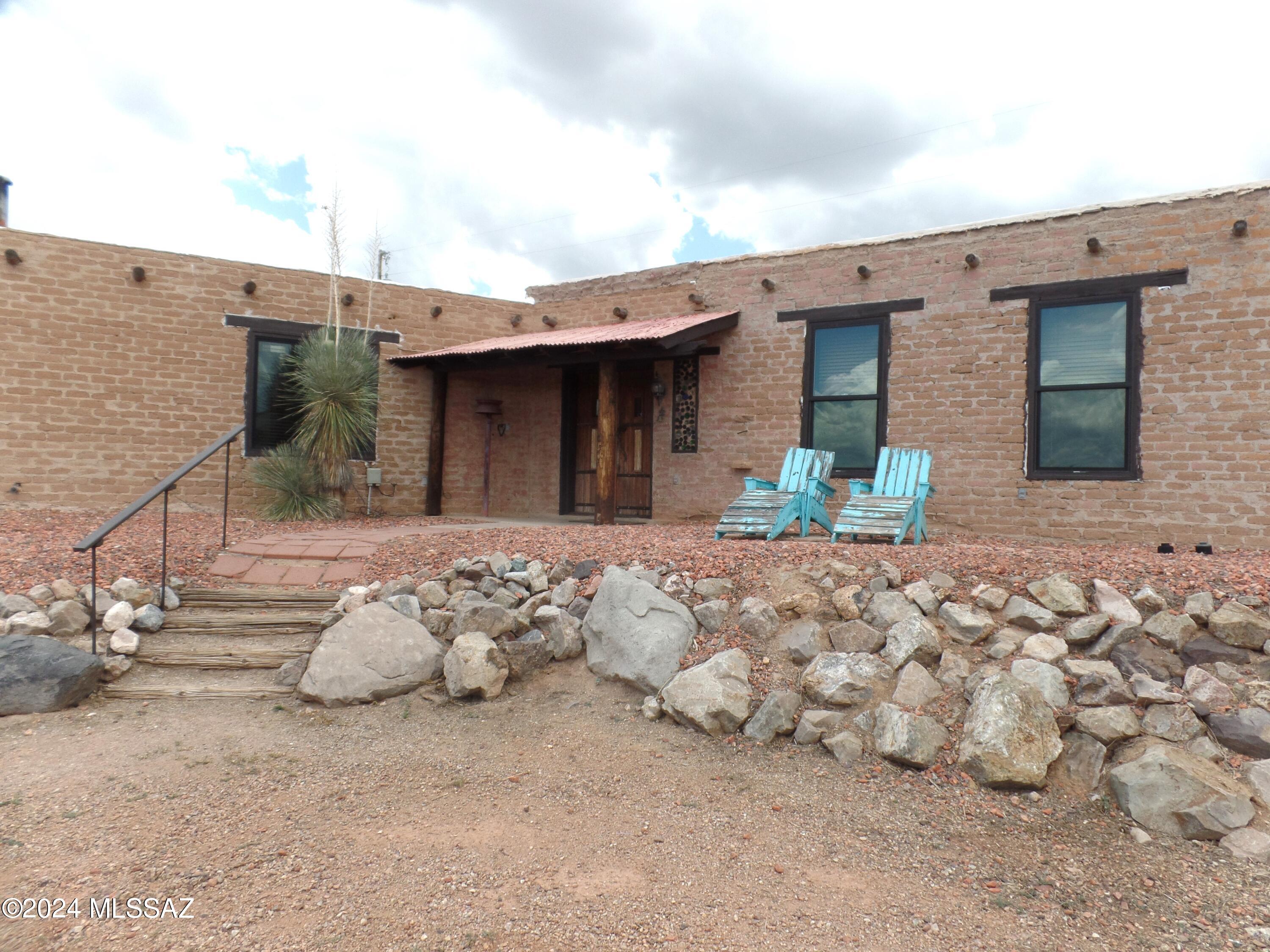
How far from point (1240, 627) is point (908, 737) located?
5.51 ft

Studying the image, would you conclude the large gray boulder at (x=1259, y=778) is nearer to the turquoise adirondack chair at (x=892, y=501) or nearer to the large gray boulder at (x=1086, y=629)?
the large gray boulder at (x=1086, y=629)

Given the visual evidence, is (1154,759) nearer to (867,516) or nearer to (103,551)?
(867,516)

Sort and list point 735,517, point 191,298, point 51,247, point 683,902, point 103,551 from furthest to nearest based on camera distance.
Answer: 1. point 191,298
2. point 51,247
3. point 735,517
4. point 103,551
5. point 683,902

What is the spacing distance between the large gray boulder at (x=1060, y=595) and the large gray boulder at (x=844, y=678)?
3.08 ft

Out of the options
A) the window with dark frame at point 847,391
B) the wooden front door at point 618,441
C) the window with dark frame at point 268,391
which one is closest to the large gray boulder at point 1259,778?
the window with dark frame at point 847,391

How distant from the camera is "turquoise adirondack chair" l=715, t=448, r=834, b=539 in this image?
595cm

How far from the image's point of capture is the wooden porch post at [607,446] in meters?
8.05

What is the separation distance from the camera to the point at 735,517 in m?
6.04

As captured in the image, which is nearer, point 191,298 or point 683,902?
point 683,902

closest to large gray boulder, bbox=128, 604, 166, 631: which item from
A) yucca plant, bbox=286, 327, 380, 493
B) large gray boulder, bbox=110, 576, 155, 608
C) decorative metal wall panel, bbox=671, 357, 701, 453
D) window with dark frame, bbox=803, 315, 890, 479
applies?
Answer: large gray boulder, bbox=110, 576, 155, 608

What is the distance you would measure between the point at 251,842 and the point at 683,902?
62.5 inches

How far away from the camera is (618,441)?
9.52 meters

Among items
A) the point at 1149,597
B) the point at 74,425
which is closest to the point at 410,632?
the point at 1149,597

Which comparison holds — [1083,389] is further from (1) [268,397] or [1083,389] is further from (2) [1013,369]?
(1) [268,397]
